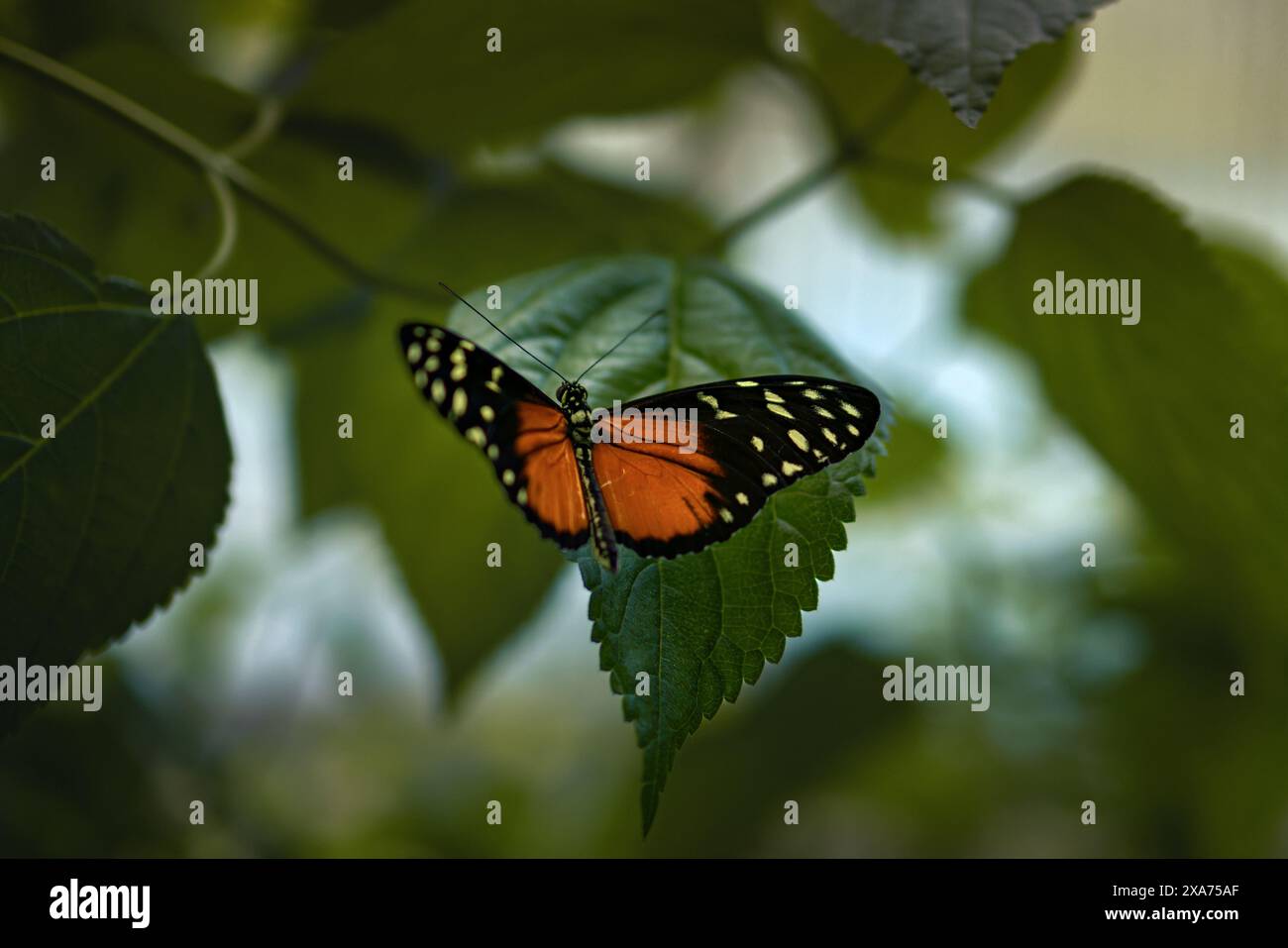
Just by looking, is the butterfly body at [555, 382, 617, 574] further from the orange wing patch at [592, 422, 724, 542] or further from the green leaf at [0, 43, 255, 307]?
the green leaf at [0, 43, 255, 307]

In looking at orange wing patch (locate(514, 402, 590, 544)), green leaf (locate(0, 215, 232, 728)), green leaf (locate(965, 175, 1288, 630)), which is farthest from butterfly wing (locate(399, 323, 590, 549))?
green leaf (locate(965, 175, 1288, 630))

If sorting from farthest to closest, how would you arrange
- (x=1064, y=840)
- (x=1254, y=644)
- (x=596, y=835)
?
(x=1064, y=840) → (x=596, y=835) → (x=1254, y=644)

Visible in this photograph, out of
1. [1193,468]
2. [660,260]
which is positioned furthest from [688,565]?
[1193,468]

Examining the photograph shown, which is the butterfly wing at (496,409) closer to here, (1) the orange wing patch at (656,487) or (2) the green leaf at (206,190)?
(1) the orange wing patch at (656,487)

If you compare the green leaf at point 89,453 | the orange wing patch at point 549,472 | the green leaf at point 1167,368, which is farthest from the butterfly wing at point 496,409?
the green leaf at point 1167,368

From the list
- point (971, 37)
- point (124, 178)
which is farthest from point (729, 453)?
point (124, 178)
